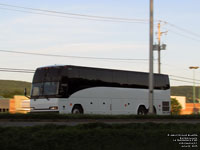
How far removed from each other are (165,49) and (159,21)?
3.75 metres

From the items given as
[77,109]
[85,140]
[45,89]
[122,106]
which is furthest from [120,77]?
[85,140]

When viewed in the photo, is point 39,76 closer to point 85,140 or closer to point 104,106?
point 104,106

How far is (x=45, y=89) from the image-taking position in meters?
26.2

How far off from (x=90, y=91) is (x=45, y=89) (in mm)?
3309

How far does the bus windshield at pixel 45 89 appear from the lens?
25703mm

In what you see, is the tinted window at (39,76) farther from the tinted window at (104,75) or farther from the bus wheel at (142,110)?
the bus wheel at (142,110)

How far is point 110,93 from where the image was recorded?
29594mm

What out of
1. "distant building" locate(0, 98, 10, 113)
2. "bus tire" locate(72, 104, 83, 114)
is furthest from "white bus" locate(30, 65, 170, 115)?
"distant building" locate(0, 98, 10, 113)

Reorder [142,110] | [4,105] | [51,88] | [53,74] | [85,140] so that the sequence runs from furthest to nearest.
→ [4,105] → [142,110] → [53,74] → [51,88] → [85,140]

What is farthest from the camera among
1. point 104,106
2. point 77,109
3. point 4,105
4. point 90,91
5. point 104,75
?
point 4,105

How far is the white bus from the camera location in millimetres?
25766

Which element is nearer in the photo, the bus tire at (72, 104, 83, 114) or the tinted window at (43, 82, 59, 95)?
the tinted window at (43, 82, 59, 95)

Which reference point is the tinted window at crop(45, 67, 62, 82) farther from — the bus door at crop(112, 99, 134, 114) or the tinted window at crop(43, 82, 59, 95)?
the bus door at crop(112, 99, 134, 114)

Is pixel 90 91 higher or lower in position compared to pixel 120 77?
lower
